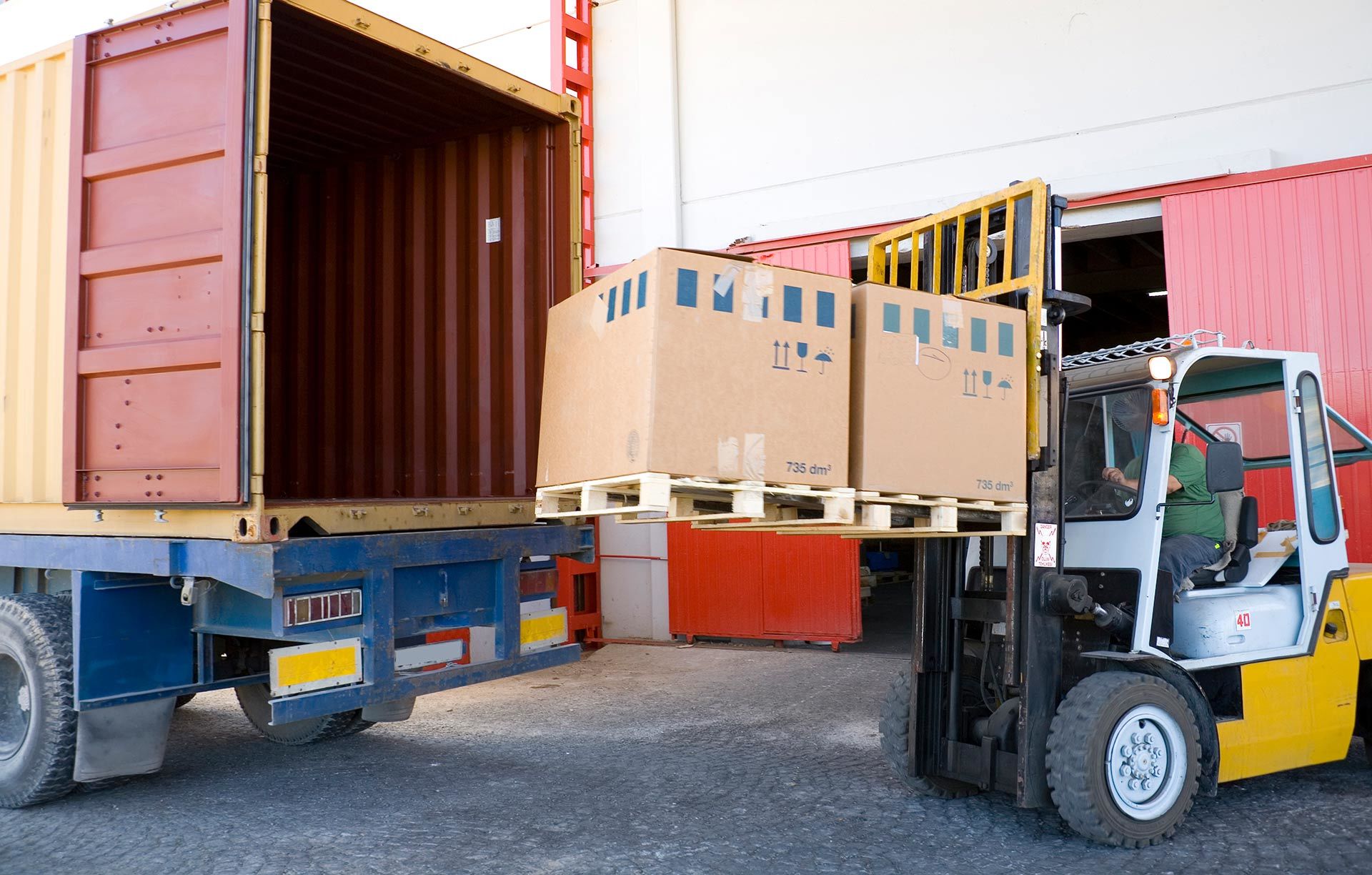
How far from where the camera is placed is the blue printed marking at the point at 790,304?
3.71 m

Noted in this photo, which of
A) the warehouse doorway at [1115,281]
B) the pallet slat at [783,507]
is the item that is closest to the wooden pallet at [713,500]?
the pallet slat at [783,507]

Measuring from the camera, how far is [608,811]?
4.76 m

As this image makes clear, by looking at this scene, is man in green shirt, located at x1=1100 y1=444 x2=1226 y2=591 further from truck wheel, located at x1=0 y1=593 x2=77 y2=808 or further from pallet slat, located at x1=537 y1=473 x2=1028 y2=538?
truck wheel, located at x1=0 y1=593 x2=77 y2=808

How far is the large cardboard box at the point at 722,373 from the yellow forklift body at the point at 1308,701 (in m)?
2.15

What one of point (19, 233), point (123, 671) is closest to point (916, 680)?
point (123, 671)

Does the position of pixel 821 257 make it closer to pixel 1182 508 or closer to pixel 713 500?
pixel 1182 508

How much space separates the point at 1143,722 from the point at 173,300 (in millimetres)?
4137

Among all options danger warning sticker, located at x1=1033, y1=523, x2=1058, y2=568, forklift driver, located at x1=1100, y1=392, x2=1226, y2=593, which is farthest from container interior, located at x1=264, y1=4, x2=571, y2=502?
forklift driver, located at x1=1100, y1=392, x2=1226, y2=593

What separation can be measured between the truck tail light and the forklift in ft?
7.78

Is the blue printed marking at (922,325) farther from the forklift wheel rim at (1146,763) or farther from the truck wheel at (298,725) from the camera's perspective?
the truck wheel at (298,725)

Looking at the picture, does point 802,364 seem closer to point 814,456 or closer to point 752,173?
point 814,456

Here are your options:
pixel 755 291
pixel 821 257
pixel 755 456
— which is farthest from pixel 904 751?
pixel 821 257

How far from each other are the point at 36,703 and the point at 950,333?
4173 millimetres

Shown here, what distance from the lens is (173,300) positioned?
4.43m
